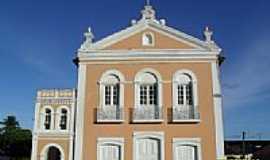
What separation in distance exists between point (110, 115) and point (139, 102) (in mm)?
1965

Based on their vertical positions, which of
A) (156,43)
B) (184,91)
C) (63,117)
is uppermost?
(156,43)

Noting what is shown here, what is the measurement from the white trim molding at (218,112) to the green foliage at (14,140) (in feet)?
94.6

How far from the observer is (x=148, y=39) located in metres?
23.8

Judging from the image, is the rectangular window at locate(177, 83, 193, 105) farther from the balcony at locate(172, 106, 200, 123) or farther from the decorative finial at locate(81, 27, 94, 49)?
the decorative finial at locate(81, 27, 94, 49)

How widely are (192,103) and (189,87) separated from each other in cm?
106

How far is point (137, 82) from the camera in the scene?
22.9 meters

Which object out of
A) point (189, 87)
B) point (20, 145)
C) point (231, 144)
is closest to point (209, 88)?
point (189, 87)

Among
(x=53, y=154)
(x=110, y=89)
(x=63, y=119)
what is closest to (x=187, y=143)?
(x=110, y=89)

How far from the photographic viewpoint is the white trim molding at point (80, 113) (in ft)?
73.2

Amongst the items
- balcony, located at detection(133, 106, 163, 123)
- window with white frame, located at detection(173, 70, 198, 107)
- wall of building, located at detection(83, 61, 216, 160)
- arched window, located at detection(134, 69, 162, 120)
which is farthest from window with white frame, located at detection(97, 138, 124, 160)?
window with white frame, located at detection(173, 70, 198, 107)

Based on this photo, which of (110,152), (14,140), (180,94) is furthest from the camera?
(14,140)

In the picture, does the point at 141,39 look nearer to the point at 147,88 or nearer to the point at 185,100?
the point at 147,88

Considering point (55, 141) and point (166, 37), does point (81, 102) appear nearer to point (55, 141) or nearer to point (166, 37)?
point (55, 141)

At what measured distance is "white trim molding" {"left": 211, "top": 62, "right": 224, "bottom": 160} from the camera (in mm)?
21438
